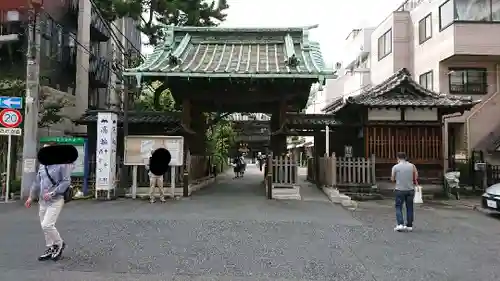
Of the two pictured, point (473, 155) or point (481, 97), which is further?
point (481, 97)

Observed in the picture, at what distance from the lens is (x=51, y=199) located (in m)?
6.54

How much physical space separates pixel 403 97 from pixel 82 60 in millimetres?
16760

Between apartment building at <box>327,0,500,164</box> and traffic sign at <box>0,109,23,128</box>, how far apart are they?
703 inches

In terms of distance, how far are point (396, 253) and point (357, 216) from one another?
4239mm

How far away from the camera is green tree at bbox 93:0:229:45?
67.5ft

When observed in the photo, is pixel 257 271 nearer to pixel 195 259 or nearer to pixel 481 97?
pixel 195 259

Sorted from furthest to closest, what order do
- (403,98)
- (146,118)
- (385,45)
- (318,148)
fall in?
(385,45), (318,148), (146,118), (403,98)

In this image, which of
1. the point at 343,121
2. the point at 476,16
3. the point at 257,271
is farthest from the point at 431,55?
the point at 257,271

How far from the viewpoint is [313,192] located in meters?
16.7

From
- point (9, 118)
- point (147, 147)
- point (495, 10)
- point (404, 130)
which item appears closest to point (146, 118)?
point (147, 147)

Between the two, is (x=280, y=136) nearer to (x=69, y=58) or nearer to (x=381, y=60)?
(x=69, y=58)

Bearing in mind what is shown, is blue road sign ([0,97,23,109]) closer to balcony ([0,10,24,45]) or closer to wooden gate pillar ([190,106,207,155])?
balcony ([0,10,24,45])

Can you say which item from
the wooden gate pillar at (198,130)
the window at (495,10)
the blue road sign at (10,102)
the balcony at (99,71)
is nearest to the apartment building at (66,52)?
the balcony at (99,71)

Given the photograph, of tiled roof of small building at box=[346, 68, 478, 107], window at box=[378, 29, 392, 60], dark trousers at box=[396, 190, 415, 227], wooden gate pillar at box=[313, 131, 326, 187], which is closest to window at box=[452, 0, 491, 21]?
tiled roof of small building at box=[346, 68, 478, 107]
